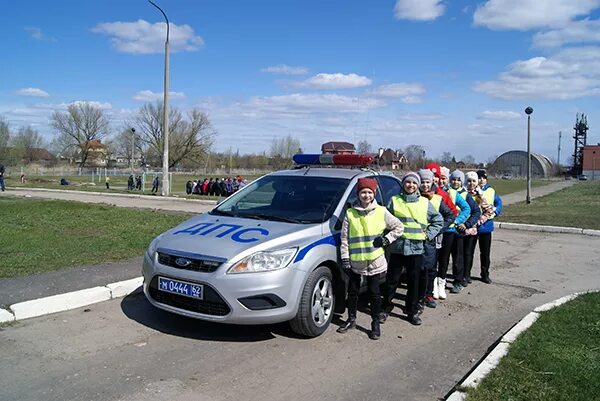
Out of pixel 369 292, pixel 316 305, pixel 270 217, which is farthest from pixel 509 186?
pixel 316 305

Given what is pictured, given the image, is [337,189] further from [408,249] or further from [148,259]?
[148,259]

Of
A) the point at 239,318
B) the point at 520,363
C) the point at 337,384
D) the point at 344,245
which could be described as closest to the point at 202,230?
the point at 239,318

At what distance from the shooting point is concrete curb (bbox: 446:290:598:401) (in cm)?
389

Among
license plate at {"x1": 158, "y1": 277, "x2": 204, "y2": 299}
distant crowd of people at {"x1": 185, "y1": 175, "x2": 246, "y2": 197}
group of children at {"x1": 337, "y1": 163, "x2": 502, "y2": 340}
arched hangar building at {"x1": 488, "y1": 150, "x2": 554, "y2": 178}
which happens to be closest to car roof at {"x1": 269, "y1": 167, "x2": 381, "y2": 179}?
group of children at {"x1": 337, "y1": 163, "x2": 502, "y2": 340}

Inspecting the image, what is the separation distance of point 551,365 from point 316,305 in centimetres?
217

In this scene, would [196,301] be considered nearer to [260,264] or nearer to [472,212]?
[260,264]

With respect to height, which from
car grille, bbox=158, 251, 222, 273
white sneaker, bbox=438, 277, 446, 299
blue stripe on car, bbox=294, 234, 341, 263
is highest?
blue stripe on car, bbox=294, 234, 341, 263

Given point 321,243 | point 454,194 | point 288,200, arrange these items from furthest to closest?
1. point 454,194
2. point 288,200
3. point 321,243

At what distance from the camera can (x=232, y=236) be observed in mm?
4906

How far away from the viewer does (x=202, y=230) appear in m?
5.18

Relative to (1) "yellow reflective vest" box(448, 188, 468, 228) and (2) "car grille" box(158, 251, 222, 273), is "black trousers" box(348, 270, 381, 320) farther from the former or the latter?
(1) "yellow reflective vest" box(448, 188, 468, 228)

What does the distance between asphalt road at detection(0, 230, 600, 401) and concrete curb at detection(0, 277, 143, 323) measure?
0.15 meters

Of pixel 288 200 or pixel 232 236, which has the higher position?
pixel 288 200

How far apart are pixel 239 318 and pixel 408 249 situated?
81.9 inches
